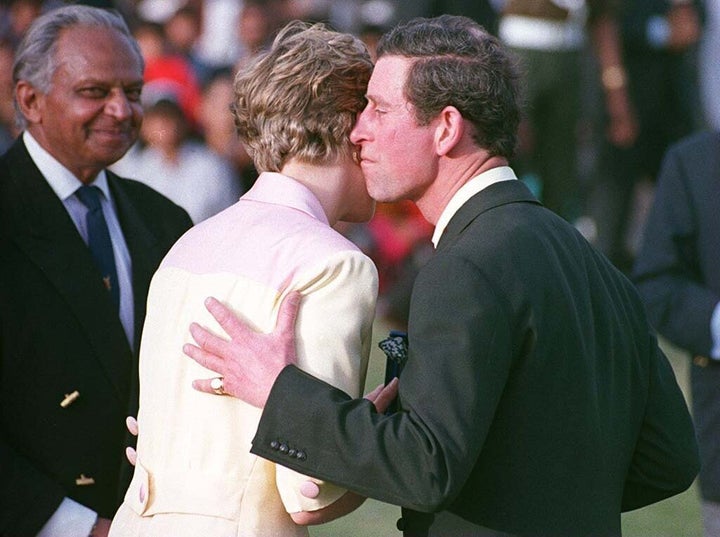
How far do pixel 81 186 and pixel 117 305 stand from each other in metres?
0.35

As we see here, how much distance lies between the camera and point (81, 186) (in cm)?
378

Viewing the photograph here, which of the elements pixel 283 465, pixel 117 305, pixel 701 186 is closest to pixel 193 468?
Result: pixel 283 465

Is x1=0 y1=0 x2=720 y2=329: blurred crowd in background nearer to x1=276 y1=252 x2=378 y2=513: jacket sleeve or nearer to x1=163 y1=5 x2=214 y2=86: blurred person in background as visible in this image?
x1=163 y1=5 x2=214 y2=86: blurred person in background

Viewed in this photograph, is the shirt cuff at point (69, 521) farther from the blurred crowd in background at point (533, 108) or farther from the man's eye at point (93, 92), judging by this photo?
the blurred crowd in background at point (533, 108)

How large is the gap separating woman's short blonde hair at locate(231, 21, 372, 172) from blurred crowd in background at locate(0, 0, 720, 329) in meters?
5.95

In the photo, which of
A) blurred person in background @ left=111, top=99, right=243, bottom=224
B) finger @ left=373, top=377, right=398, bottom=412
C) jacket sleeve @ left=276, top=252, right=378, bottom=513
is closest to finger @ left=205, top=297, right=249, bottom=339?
jacket sleeve @ left=276, top=252, right=378, bottom=513

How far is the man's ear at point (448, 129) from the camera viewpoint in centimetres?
285

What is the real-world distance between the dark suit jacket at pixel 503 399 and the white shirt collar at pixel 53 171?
1281 mm

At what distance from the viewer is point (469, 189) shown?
2885mm

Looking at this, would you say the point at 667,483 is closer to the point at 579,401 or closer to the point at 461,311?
the point at 579,401

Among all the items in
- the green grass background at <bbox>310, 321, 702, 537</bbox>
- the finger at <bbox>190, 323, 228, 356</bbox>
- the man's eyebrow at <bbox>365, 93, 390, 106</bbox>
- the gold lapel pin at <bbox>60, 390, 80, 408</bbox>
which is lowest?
the green grass background at <bbox>310, 321, 702, 537</bbox>

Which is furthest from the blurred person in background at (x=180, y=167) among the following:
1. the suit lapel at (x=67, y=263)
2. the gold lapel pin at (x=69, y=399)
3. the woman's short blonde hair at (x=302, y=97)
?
the woman's short blonde hair at (x=302, y=97)

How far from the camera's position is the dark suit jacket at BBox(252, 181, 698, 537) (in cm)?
257

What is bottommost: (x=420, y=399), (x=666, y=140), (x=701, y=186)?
(x=666, y=140)
